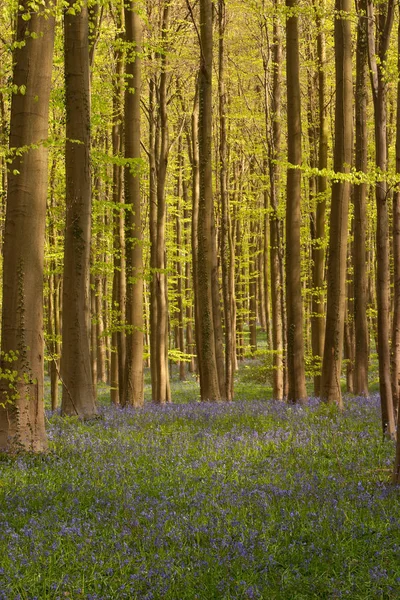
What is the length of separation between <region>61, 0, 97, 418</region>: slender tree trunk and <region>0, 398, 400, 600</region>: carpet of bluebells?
2.01 metres

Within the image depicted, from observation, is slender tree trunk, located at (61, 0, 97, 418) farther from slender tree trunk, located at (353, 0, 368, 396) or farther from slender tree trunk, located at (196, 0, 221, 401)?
slender tree trunk, located at (353, 0, 368, 396)

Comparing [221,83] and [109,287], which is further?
[109,287]

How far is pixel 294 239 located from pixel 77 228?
5296 millimetres

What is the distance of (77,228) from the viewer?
12.1 meters

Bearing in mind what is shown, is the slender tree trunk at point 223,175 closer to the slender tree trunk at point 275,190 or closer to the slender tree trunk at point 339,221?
the slender tree trunk at point 275,190

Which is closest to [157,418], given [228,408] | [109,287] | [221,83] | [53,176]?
[228,408]

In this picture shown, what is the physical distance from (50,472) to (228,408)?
605 centimetres

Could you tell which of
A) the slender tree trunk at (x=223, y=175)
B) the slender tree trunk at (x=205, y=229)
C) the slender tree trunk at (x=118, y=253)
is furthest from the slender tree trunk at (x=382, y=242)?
the slender tree trunk at (x=223, y=175)

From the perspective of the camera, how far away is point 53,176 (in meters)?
20.7

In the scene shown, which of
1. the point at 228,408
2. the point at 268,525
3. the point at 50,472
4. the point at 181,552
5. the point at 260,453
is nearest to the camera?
the point at 181,552

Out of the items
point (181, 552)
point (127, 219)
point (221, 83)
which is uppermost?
point (221, 83)

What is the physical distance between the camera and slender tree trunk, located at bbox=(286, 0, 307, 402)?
15.0 m

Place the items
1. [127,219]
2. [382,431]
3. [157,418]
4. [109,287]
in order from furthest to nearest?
[109,287]
[127,219]
[157,418]
[382,431]

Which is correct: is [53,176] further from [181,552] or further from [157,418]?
[181,552]
